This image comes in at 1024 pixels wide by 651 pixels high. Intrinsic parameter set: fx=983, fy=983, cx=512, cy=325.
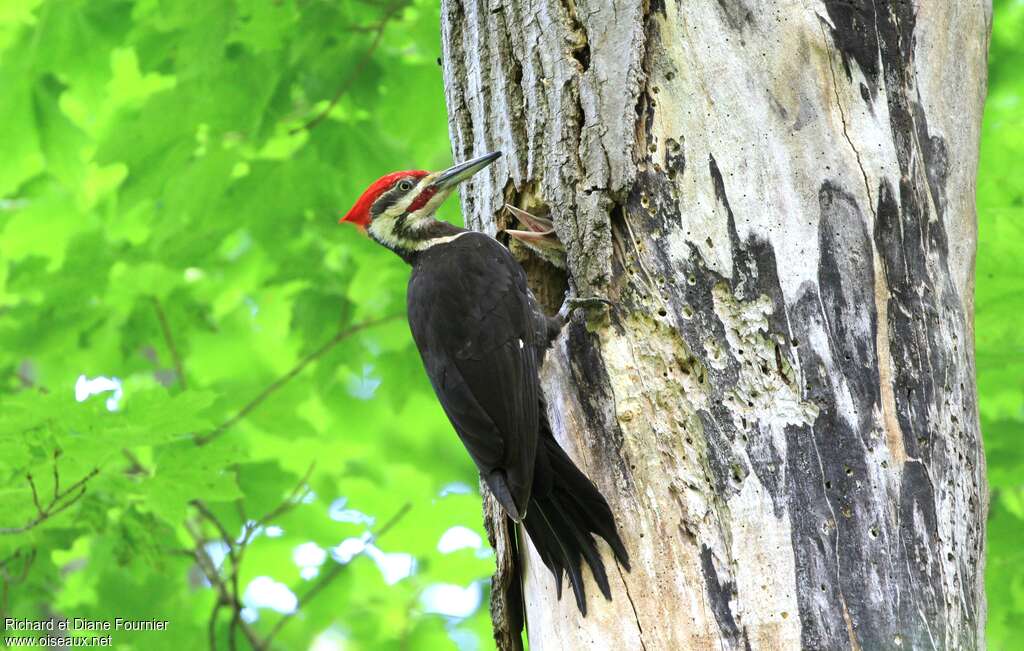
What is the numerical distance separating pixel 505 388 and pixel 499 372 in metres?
0.07

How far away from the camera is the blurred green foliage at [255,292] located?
3.50m

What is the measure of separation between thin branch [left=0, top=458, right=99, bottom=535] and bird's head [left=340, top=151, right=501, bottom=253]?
1.23 metres

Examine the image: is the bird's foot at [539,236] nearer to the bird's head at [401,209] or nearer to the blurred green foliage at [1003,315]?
the bird's head at [401,209]

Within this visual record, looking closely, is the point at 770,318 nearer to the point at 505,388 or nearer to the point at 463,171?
the point at 505,388

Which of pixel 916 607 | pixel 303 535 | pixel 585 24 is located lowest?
pixel 916 607

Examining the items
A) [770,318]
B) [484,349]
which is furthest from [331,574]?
[770,318]

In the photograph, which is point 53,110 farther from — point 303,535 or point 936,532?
point 936,532

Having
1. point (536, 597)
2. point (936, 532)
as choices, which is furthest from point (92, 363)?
point (936, 532)

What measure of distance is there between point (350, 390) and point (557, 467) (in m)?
2.61

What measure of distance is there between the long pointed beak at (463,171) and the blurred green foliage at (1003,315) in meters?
1.71

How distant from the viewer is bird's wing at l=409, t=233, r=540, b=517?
249cm

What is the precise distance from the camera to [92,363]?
14.9 ft

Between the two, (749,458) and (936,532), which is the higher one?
(749,458)

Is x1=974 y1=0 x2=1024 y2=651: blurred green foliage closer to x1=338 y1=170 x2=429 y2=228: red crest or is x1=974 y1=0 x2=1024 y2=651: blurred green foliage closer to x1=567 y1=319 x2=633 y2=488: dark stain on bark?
x1=567 y1=319 x2=633 y2=488: dark stain on bark
